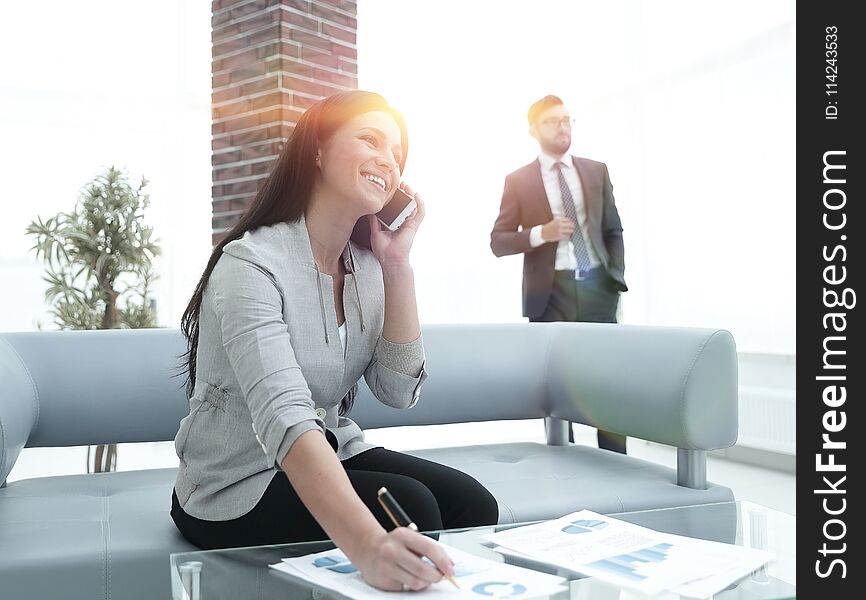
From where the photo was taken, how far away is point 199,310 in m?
1.53

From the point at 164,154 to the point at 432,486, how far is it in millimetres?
4785

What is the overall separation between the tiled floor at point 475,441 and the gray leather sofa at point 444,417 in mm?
1345

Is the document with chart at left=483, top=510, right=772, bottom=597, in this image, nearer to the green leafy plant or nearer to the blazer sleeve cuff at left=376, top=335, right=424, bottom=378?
the blazer sleeve cuff at left=376, top=335, right=424, bottom=378

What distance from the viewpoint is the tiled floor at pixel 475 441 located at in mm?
3730

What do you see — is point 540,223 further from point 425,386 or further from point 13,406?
point 13,406

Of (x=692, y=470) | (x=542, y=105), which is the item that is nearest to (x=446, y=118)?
(x=542, y=105)

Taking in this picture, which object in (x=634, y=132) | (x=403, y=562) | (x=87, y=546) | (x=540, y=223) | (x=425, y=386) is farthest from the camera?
(x=634, y=132)

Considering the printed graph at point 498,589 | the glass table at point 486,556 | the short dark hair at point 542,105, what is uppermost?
the short dark hair at point 542,105

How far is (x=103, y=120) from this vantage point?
556cm

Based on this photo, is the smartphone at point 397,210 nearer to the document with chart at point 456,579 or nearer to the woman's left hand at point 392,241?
the woman's left hand at point 392,241

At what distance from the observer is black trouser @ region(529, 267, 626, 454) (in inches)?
127

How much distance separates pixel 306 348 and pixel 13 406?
73 centimetres

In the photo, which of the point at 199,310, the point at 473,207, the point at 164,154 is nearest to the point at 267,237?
the point at 199,310

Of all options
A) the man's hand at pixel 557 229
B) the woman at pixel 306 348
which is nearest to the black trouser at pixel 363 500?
the woman at pixel 306 348
